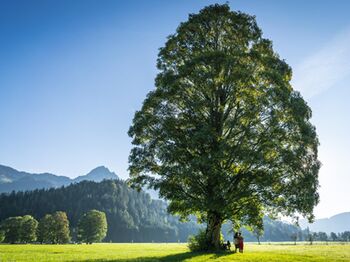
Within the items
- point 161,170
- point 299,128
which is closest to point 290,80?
point 299,128

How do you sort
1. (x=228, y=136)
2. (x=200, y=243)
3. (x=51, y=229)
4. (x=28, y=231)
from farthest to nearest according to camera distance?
(x=28, y=231) → (x=51, y=229) → (x=200, y=243) → (x=228, y=136)

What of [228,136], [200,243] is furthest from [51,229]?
[228,136]

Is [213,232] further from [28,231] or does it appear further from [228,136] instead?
[28,231]

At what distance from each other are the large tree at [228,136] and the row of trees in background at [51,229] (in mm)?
90723

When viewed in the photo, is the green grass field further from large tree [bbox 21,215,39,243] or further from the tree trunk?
large tree [bbox 21,215,39,243]

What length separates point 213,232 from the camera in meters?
31.7

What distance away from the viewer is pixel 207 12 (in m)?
34.6

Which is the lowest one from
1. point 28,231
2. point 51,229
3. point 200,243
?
point 200,243

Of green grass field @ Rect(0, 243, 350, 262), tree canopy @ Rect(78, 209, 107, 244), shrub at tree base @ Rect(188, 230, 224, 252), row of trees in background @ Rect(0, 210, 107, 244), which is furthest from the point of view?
tree canopy @ Rect(78, 209, 107, 244)

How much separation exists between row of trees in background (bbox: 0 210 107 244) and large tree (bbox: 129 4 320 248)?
9072cm

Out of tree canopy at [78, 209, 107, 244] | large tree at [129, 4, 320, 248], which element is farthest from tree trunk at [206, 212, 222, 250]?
tree canopy at [78, 209, 107, 244]

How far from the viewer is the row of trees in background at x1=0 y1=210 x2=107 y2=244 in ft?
364

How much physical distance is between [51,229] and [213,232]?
9450cm

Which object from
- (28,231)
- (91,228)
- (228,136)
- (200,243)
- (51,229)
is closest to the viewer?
(228,136)
